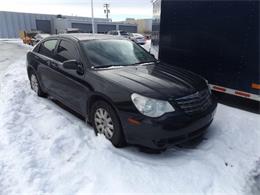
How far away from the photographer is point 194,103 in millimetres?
3314

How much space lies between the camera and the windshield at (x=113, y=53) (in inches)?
158

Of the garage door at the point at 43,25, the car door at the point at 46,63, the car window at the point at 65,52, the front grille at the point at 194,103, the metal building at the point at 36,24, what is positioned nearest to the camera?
the front grille at the point at 194,103

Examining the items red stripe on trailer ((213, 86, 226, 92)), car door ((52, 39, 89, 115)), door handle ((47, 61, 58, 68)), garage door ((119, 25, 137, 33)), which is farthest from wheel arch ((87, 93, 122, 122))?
garage door ((119, 25, 137, 33))

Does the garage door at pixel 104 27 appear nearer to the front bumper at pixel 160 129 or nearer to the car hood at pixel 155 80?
the car hood at pixel 155 80

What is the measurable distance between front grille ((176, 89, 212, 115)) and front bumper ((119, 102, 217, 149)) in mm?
87

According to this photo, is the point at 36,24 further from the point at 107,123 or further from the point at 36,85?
the point at 107,123

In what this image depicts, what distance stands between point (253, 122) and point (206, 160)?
5.54 feet

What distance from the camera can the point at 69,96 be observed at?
171 inches

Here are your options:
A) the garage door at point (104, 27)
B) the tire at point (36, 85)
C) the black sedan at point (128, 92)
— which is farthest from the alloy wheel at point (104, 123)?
the garage door at point (104, 27)

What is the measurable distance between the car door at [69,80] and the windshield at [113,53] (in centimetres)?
21

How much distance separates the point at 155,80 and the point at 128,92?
0.53 meters

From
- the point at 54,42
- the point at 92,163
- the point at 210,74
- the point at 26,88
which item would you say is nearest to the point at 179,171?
the point at 92,163

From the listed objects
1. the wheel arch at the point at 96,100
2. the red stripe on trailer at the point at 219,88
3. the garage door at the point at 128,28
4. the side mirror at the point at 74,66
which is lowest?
the garage door at the point at 128,28

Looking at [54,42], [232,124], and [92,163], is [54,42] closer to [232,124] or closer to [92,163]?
[92,163]
